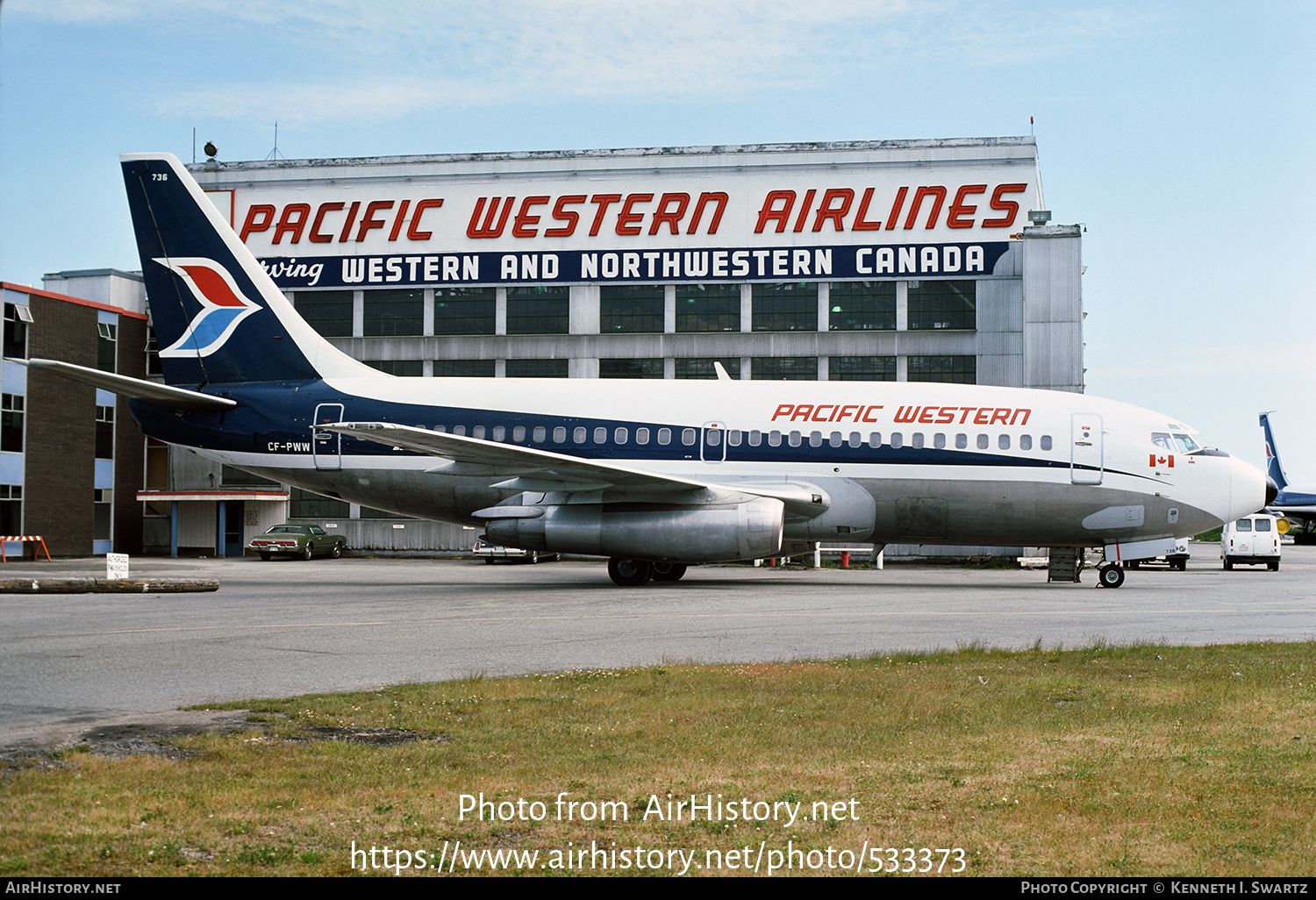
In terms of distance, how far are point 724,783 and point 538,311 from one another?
40.8 m

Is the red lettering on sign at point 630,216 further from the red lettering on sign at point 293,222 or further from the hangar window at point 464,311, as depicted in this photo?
the red lettering on sign at point 293,222

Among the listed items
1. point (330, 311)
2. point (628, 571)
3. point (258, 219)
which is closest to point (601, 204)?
point (330, 311)

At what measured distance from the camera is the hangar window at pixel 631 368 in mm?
45062

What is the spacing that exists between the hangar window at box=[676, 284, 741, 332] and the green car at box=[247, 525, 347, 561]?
15.9 m

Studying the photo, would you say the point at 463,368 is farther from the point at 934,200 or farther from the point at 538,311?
the point at 934,200

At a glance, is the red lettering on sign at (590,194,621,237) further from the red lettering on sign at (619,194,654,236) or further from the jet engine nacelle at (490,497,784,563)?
the jet engine nacelle at (490,497,784,563)

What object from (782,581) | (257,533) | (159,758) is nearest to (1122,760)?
(159,758)

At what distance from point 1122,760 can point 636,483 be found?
54.9 feet

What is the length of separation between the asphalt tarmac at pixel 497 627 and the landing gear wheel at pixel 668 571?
1.09 m

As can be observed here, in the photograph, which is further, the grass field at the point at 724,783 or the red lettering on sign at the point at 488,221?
the red lettering on sign at the point at 488,221

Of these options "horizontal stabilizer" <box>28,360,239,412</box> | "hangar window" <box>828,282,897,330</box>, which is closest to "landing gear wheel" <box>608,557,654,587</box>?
"horizontal stabilizer" <box>28,360,239,412</box>

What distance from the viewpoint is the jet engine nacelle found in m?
23.3

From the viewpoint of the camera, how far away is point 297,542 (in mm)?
41469

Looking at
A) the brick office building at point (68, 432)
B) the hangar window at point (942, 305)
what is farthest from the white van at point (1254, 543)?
the brick office building at point (68, 432)
